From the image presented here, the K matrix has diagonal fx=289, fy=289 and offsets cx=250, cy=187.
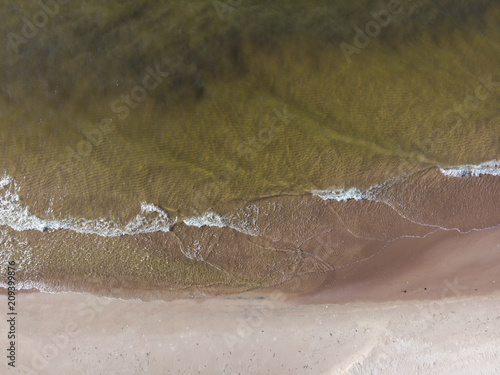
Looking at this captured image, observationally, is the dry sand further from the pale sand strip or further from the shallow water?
the shallow water

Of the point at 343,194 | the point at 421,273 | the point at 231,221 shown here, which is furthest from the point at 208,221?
the point at 421,273

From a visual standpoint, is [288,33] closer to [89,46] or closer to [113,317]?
[89,46]

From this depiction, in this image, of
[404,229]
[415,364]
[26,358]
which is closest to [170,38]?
[404,229]

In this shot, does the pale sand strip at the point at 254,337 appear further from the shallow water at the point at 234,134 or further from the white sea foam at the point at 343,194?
the white sea foam at the point at 343,194

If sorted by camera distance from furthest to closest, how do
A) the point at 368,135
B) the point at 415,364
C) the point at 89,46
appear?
1. the point at 89,46
2. the point at 368,135
3. the point at 415,364

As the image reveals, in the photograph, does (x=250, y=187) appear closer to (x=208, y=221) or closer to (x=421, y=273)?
(x=208, y=221)

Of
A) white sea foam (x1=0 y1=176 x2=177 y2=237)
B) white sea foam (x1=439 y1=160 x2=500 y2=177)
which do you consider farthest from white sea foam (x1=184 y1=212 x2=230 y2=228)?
white sea foam (x1=439 y1=160 x2=500 y2=177)
